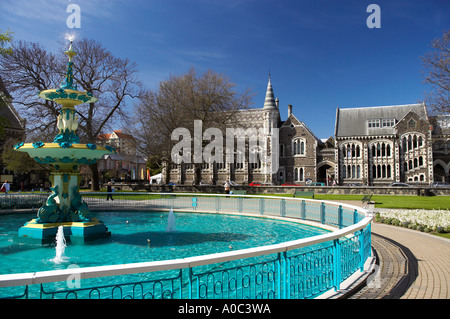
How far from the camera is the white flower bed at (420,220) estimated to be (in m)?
12.2

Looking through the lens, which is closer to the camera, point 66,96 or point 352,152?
point 66,96

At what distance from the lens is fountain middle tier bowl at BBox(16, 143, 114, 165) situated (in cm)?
1098

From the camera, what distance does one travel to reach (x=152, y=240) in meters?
11.4

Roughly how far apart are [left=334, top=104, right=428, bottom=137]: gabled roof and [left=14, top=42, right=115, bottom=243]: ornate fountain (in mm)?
49461

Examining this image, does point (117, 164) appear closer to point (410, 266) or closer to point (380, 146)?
point (380, 146)

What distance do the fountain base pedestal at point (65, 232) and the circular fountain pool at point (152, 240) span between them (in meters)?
0.32

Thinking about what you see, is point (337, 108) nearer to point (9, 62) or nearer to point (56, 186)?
point (9, 62)

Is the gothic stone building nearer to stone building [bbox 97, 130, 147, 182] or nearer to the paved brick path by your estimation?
stone building [bbox 97, 130, 147, 182]

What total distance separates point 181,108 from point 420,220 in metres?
27.5

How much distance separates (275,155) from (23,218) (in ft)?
148

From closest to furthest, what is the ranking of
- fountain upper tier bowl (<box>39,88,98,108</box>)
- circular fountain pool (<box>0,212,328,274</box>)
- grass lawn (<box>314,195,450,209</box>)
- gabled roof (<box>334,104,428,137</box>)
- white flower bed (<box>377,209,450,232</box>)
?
circular fountain pool (<box>0,212,328,274</box>) < fountain upper tier bowl (<box>39,88,98,108</box>) < white flower bed (<box>377,209,450,232</box>) < grass lawn (<box>314,195,450,209</box>) < gabled roof (<box>334,104,428,137</box>)

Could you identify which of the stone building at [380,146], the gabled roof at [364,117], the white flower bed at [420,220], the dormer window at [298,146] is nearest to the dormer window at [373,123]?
the stone building at [380,146]

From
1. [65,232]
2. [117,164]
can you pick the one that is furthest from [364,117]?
[65,232]

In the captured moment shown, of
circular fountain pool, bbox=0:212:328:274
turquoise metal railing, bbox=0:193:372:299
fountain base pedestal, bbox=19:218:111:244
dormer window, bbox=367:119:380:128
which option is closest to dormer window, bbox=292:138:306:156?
dormer window, bbox=367:119:380:128
